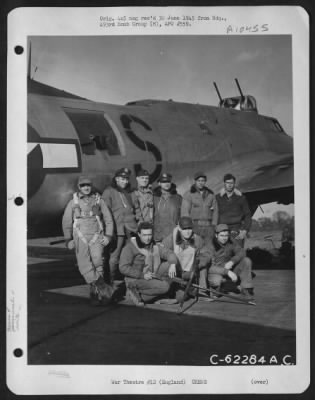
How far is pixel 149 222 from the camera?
197 centimetres

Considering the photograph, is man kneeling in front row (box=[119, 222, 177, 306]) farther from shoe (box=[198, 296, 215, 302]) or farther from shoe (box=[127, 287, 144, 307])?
shoe (box=[198, 296, 215, 302])

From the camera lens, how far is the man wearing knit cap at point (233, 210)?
78.2 inches

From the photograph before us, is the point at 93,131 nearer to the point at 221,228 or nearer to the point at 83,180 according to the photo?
the point at 83,180

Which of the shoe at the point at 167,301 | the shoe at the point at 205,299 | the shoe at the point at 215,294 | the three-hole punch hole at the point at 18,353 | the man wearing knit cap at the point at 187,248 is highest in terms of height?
the man wearing knit cap at the point at 187,248

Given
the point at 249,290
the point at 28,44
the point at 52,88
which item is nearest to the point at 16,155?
the point at 52,88

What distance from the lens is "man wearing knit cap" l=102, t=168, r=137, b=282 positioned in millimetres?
1955

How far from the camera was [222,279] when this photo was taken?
76.8 inches

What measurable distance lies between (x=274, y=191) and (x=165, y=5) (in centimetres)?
91

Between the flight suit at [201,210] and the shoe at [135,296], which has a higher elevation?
the flight suit at [201,210]

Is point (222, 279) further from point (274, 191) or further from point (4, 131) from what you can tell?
point (4, 131)

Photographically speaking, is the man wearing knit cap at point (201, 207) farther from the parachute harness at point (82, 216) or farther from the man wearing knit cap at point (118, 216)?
the parachute harness at point (82, 216)

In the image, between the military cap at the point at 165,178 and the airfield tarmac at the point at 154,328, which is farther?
the military cap at the point at 165,178

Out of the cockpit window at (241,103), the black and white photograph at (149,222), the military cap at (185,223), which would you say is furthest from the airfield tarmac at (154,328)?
the cockpit window at (241,103)

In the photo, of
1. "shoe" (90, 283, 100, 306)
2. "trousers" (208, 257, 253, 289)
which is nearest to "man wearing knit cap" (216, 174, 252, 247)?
"trousers" (208, 257, 253, 289)
